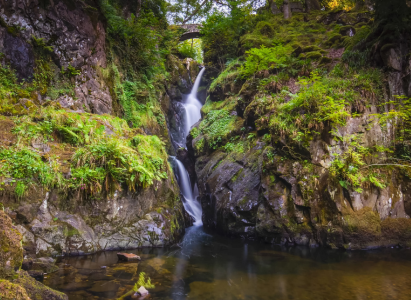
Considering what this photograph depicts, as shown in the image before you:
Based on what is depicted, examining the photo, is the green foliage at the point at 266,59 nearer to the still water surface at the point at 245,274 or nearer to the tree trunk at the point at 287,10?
the tree trunk at the point at 287,10

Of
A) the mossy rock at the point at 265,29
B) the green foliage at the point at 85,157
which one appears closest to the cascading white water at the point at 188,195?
the green foliage at the point at 85,157

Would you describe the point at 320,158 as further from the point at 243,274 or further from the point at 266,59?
the point at 266,59

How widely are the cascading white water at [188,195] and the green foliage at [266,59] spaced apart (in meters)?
6.04

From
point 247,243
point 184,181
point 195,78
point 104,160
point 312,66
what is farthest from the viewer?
point 195,78

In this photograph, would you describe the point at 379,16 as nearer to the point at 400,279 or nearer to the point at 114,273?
the point at 400,279

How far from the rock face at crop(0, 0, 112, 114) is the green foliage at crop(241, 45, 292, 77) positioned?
22.8 feet

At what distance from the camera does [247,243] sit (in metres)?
8.80

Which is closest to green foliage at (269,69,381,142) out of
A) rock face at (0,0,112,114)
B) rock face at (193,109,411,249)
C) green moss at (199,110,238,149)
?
rock face at (193,109,411,249)

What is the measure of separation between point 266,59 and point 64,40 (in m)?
8.77

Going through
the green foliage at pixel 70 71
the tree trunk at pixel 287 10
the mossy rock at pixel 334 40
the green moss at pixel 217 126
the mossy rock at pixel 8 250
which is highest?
the tree trunk at pixel 287 10

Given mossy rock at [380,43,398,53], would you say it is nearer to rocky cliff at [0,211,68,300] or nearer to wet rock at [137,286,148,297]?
wet rock at [137,286,148,297]

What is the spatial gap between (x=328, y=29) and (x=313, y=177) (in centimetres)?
1198

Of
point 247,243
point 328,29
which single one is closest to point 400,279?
point 247,243

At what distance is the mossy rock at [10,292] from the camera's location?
2.48 metres
